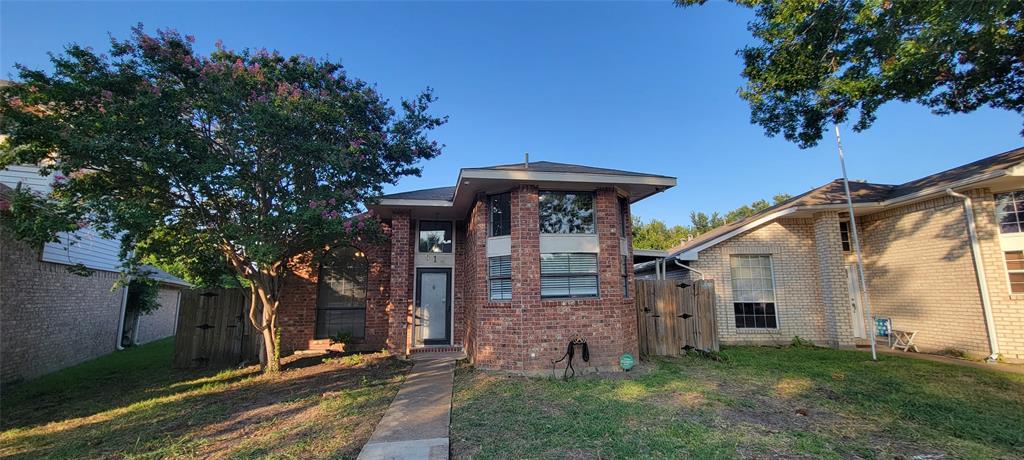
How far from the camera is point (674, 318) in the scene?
31.9 ft

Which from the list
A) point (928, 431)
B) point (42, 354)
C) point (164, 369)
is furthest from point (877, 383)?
point (42, 354)

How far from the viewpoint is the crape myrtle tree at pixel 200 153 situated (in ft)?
20.0

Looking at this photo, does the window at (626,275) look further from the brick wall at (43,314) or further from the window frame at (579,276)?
the brick wall at (43,314)

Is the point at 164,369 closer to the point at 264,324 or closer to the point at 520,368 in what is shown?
the point at 264,324

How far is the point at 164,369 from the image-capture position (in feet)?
29.9

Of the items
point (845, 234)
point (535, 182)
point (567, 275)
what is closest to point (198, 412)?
point (567, 275)

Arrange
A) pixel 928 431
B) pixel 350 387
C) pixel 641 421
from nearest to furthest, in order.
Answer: pixel 928 431 → pixel 641 421 → pixel 350 387

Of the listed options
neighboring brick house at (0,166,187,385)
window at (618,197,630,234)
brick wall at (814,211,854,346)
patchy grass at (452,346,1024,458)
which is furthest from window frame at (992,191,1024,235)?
neighboring brick house at (0,166,187,385)

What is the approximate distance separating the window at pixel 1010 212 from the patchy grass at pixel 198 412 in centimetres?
1293

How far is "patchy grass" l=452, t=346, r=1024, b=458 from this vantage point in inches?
164

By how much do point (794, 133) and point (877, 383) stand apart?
20.8ft

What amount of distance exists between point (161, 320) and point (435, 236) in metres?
13.8

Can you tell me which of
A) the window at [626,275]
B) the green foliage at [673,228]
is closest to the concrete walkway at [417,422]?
the window at [626,275]

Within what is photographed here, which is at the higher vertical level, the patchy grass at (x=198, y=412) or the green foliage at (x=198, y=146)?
the green foliage at (x=198, y=146)
